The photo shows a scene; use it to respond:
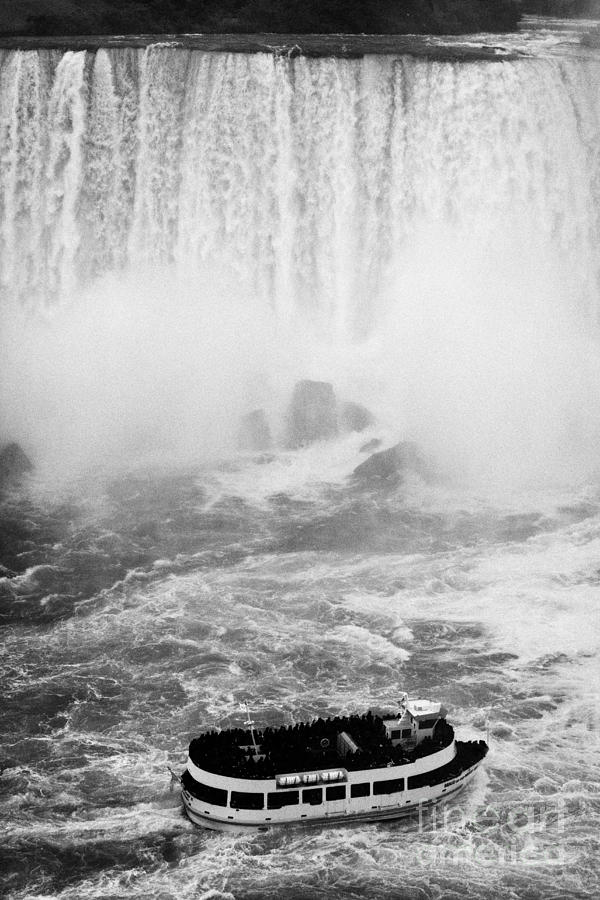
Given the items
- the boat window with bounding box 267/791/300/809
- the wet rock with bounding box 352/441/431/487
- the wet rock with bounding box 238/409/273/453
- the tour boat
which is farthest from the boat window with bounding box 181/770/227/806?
the wet rock with bounding box 238/409/273/453

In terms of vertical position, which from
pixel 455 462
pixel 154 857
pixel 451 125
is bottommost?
pixel 154 857

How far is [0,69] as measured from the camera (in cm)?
6028

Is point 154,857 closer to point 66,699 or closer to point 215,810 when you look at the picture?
point 215,810

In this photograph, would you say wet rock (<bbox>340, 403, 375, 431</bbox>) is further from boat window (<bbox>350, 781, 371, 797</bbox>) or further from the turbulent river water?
boat window (<bbox>350, 781, 371, 797</bbox>)

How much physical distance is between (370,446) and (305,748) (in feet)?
73.3

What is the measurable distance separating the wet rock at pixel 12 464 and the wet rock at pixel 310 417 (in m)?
9.63

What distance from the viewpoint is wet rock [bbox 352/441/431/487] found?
53.6 meters

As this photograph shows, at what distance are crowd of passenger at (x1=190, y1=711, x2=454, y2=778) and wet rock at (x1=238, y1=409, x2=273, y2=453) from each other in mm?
21774

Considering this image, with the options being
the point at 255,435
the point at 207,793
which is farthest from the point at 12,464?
the point at 207,793

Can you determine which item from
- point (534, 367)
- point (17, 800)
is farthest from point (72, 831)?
point (534, 367)

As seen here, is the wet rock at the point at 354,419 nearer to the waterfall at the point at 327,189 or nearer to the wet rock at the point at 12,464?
the waterfall at the point at 327,189

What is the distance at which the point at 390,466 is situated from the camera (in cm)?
5391

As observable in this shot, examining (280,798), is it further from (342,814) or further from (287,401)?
(287,401)

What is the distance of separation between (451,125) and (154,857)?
37108 mm
